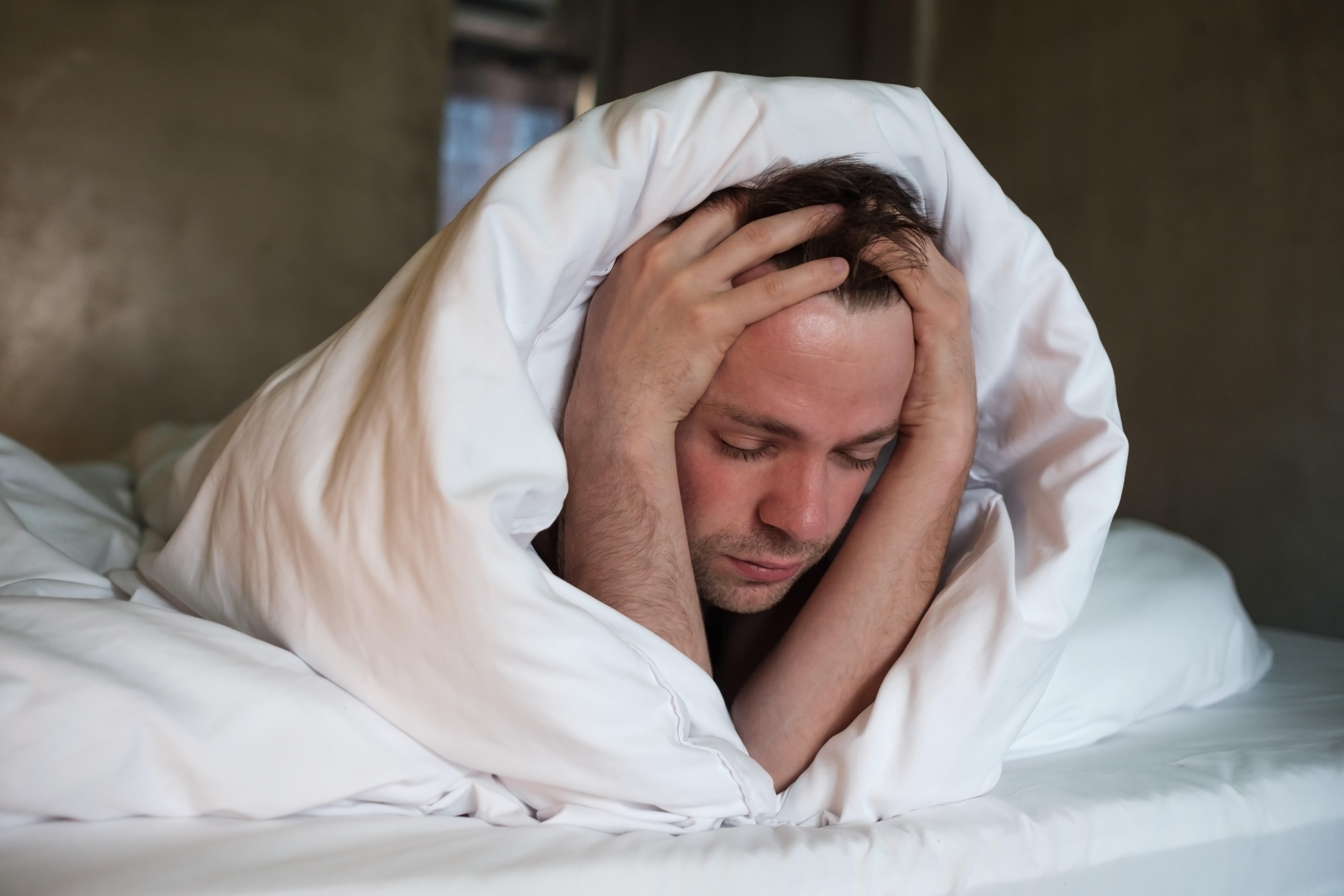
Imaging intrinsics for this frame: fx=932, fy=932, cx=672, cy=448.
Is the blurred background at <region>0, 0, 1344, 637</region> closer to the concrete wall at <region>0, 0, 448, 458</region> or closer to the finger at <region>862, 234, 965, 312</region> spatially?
the concrete wall at <region>0, 0, 448, 458</region>

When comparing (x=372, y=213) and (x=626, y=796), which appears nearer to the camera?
(x=626, y=796)

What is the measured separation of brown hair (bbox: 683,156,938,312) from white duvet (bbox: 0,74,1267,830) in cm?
3

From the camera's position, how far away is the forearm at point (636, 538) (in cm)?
91

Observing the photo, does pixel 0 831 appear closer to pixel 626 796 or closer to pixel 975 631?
pixel 626 796

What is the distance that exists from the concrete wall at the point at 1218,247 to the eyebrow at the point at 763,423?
1.87m

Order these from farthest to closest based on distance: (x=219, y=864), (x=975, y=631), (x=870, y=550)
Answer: (x=870, y=550)
(x=975, y=631)
(x=219, y=864)

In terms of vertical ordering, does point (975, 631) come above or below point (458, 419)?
below

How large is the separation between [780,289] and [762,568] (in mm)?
327

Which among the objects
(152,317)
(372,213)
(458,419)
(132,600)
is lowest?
(152,317)

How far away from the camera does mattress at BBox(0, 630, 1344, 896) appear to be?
1.93 ft

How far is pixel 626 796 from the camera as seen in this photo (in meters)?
0.72

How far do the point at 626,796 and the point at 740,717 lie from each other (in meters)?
0.29

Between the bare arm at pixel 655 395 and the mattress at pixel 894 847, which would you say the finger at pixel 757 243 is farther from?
the mattress at pixel 894 847

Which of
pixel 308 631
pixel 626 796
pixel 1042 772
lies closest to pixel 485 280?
Answer: pixel 308 631
